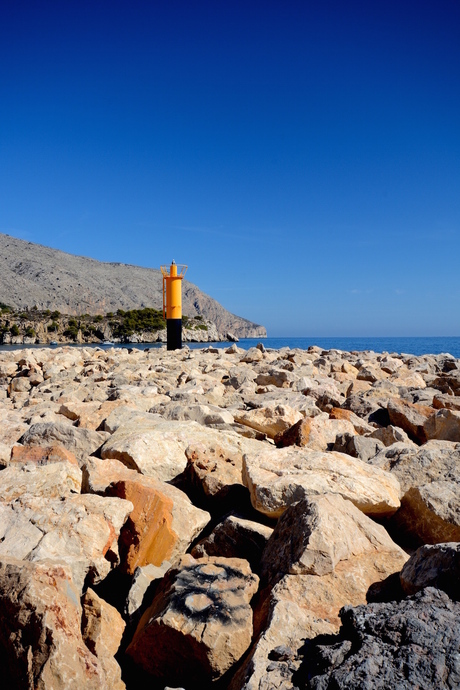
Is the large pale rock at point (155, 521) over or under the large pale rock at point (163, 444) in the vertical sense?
under

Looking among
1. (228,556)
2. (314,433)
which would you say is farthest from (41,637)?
(314,433)

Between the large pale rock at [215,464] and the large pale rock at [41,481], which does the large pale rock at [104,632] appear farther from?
the large pale rock at [215,464]

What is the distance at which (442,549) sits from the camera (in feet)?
6.47

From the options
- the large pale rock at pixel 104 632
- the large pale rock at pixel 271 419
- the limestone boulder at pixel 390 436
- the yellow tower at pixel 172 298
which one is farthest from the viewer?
the yellow tower at pixel 172 298

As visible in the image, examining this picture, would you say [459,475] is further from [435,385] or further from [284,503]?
[435,385]

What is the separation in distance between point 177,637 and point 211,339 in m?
80.3

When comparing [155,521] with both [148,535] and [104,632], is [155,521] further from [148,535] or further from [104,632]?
[104,632]

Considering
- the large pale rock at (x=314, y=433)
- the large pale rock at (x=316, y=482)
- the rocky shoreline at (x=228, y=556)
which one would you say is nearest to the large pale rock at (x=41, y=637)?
the rocky shoreline at (x=228, y=556)

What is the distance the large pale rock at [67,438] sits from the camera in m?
3.91

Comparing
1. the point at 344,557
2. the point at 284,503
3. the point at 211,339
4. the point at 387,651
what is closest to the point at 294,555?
the point at 344,557

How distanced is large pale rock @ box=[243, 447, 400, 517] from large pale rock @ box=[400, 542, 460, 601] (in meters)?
0.62

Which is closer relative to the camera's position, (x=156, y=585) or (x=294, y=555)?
(x=294, y=555)

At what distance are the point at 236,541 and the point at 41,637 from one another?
43.0 inches

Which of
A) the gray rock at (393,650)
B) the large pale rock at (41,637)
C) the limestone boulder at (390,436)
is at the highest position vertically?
the limestone boulder at (390,436)
